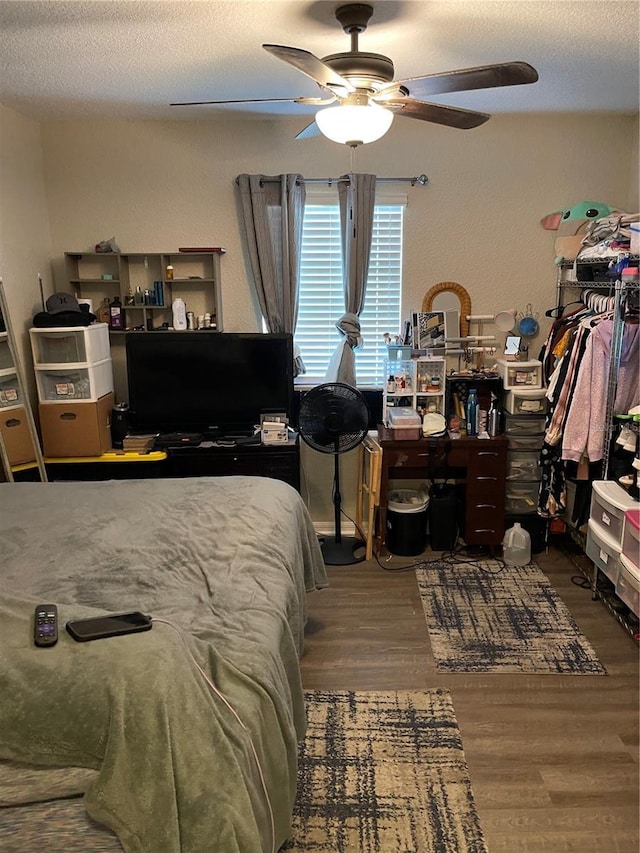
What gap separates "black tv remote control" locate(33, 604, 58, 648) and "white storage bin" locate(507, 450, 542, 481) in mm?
2921

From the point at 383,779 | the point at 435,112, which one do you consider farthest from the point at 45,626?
the point at 435,112

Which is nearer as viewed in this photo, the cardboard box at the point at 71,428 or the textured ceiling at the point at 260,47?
the textured ceiling at the point at 260,47

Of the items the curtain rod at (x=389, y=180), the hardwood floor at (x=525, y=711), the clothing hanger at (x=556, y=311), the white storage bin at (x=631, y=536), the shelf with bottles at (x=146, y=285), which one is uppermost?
the curtain rod at (x=389, y=180)

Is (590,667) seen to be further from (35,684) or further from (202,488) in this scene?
(35,684)

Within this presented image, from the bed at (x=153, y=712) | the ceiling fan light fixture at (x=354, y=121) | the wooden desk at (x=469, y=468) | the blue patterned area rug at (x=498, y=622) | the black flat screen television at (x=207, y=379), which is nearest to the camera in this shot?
the bed at (x=153, y=712)

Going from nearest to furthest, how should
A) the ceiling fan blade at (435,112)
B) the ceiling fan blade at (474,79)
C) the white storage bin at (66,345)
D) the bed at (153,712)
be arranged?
the bed at (153,712), the ceiling fan blade at (474,79), the ceiling fan blade at (435,112), the white storage bin at (66,345)

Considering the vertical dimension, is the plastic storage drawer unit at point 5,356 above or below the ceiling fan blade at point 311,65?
below

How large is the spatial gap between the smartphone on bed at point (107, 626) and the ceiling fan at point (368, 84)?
5.68 feet

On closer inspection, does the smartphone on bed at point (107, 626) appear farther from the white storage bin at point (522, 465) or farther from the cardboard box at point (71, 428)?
the white storage bin at point (522, 465)

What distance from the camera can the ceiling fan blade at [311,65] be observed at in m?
1.89

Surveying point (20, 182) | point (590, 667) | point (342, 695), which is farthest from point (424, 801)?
point (20, 182)

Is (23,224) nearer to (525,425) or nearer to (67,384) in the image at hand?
(67,384)

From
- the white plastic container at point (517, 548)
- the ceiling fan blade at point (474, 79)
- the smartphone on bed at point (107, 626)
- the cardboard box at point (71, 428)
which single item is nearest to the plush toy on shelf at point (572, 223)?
the white plastic container at point (517, 548)

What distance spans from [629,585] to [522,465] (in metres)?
1.09
